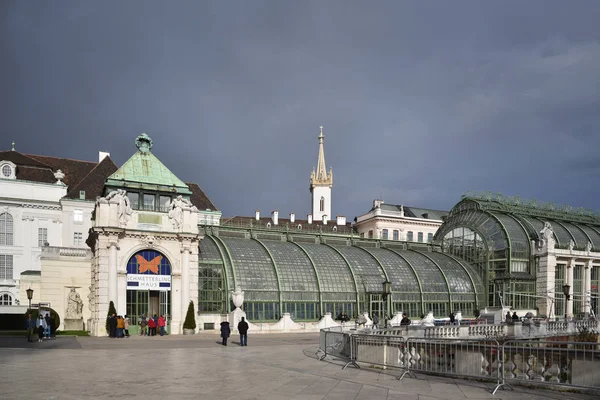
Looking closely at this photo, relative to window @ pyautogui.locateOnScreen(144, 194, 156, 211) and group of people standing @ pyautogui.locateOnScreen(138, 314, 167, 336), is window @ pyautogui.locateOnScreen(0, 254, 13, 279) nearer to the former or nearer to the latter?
window @ pyautogui.locateOnScreen(144, 194, 156, 211)

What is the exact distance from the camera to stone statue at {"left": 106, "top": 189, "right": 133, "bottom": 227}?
4312cm

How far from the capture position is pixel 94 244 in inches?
1777

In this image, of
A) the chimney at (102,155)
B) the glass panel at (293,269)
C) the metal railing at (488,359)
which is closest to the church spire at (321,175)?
the chimney at (102,155)

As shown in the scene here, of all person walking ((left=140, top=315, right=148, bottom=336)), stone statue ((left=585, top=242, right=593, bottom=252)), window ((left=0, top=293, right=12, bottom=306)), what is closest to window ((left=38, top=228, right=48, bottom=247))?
window ((left=0, top=293, right=12, bottom=306))

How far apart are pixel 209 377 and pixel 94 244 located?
28.1 meters

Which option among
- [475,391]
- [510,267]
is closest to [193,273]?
[475,391]

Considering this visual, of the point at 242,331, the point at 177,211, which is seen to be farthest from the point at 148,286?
the point at 242,331

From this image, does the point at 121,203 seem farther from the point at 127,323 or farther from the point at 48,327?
the point at 48,327

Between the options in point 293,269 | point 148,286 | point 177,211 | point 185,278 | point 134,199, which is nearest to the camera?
point 148,286

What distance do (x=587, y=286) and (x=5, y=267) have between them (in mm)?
71704

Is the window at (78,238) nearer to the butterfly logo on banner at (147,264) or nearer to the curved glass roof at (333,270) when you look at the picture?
the curved glass roof at (333,270)

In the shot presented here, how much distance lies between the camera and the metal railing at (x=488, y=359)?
17.7 m

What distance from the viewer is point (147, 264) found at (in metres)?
44.3

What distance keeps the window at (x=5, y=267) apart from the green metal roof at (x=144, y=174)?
3680cm
